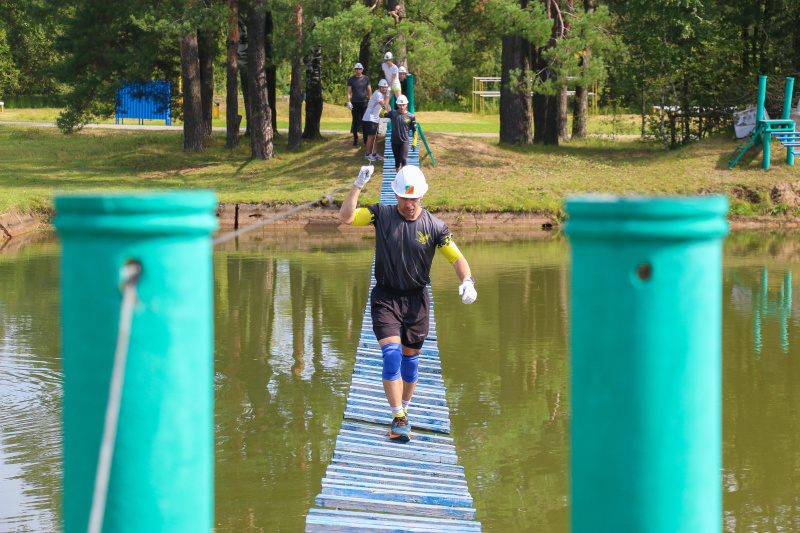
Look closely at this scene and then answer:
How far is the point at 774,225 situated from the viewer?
20.3m

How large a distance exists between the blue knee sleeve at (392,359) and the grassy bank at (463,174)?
14.4 m

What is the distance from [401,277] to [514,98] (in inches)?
774

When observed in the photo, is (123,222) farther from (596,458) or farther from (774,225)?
(774,225)

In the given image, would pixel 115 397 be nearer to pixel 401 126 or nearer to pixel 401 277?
pixel 401 277

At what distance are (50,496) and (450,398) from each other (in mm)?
3525

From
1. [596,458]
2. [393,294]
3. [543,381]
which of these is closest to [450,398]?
[543,381]

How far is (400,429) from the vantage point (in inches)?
234

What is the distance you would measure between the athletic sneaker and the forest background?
15.6 metres

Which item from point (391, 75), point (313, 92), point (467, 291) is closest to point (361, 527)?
point (467, 291)

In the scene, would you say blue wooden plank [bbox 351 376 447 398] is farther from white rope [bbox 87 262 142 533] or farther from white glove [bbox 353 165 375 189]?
white rope [bbox 87 262 142 533]

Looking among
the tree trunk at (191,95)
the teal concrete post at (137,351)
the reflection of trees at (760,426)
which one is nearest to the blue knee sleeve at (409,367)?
the reflection of trees at (760,426)

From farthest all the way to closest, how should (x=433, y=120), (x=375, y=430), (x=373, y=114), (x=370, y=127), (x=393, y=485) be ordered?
(x=433, y=120) < (x=370, y=127) < (x=373, y=114) < (x=375, y=430) < (x=393, y=485)

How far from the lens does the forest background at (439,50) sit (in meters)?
21.4

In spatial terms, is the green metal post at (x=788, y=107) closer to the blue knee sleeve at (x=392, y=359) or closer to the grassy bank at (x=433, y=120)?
the grassy bank at (x=433, y=120)
